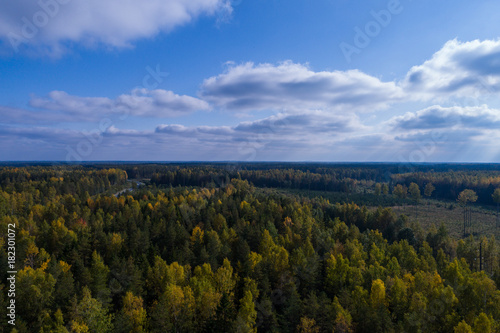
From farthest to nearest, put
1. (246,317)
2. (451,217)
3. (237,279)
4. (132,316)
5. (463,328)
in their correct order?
(451,217) → (237,279) → (246,317) → (132,316) → (463,328)

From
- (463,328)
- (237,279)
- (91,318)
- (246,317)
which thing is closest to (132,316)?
(91,318)

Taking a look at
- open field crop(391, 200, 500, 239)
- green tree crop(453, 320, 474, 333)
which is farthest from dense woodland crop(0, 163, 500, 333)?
open field crop(391, 200, 500, 239)

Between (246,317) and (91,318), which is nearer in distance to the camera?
(91,318)

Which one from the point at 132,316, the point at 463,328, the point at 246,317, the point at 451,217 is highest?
the point at 463,328

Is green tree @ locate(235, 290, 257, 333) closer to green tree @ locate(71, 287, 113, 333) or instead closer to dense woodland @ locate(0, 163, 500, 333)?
dense woodland @ locate(0, 163, 500, 333)

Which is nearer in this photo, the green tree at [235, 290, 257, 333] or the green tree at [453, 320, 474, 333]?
→ the green tree at [453, 320, 474, 333]

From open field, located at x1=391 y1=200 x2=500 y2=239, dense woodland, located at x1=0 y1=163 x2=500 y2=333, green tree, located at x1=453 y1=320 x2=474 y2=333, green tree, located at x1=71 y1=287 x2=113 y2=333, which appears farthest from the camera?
open field, located at x1=391 y1=200 x2=500 y2=239

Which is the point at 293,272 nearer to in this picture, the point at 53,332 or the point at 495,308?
the point at 495,308

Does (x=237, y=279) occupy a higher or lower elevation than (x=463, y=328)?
lower

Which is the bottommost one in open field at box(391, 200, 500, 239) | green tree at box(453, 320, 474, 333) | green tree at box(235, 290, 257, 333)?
open field at box(391, 200, 500, 239)

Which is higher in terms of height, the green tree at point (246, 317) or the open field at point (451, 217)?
the green tree at point (246, 317)

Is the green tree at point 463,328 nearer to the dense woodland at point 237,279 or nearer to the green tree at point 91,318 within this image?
the dense woodland at point 237,279

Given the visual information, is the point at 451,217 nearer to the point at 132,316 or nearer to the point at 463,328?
the point at 463,328

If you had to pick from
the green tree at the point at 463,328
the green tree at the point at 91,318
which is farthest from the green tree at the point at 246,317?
the green tree at the point at 463,328
